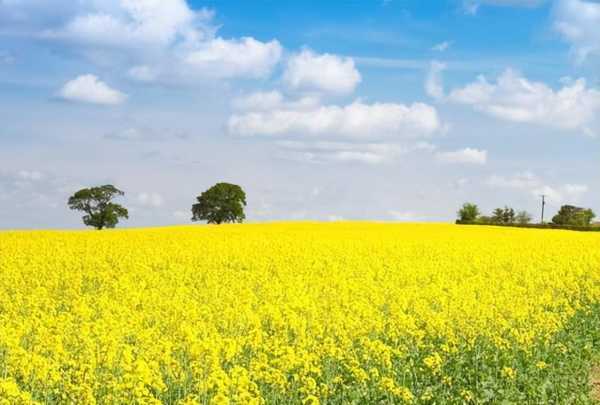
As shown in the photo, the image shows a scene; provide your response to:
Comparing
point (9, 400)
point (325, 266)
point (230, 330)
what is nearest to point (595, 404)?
point (230, 330)

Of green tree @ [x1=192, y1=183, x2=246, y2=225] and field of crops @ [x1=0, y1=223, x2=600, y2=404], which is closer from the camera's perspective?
field of crops @ [x1=0, y1=223, x2=600, y2=404]

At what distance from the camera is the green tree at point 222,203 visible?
8450 centimetres

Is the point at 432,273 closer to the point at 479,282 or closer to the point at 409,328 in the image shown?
the point at 479,282

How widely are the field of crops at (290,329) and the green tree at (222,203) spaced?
5452 cm

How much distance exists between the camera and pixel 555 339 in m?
16.0

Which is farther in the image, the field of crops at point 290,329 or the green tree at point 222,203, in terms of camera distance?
the green tree at point 222,203

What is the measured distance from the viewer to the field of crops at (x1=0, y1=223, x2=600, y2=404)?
10.0 m

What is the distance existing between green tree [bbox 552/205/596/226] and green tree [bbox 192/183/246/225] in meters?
41.9

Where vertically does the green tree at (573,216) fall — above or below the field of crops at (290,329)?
above

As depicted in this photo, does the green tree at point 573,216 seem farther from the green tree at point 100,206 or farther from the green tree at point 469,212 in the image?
the green tree at point 100,206

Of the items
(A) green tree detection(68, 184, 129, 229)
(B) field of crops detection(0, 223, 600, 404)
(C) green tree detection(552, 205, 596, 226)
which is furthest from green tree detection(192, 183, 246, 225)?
(B) field of crops detection(0, 223, 600, 404)

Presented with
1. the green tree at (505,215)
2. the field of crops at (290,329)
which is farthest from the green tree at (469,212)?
→ the field of crops at (290,329)

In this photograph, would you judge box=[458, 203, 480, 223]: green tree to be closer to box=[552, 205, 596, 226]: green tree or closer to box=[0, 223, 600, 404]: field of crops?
box=[552, 205, 596, 226]: green tree

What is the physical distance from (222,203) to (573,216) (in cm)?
4575
